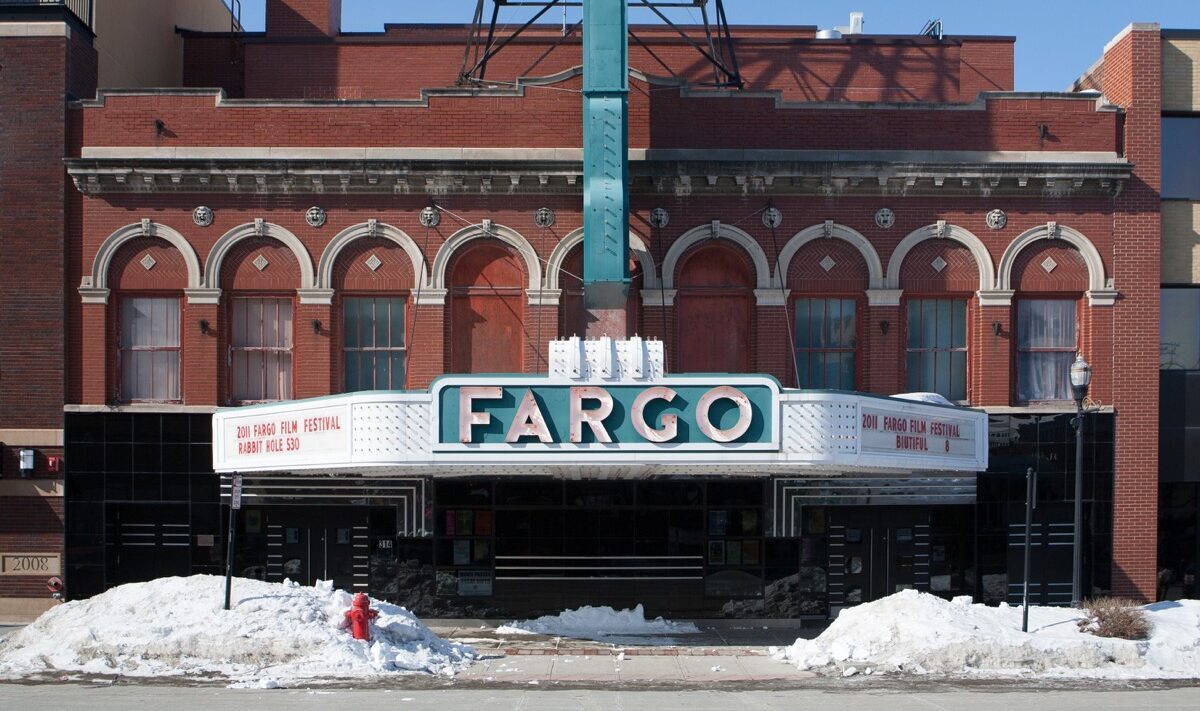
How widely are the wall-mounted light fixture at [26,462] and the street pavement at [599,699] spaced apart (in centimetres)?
769

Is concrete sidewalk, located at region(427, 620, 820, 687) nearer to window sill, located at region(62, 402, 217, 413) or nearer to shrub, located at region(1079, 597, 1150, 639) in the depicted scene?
shrub, located at region(1079, 597, 1150, 639)

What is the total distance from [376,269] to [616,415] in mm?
7826

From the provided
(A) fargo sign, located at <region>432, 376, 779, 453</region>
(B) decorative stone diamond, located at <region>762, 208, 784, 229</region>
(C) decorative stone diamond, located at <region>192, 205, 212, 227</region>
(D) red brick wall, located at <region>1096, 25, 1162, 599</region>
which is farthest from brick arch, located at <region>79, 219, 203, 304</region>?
(D) red brick wall, located at <region>1096, 25, 1162, 599</region>

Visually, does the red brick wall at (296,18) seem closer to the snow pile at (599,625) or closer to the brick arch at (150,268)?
the brick arch at (150,268)

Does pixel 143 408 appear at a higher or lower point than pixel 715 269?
lower

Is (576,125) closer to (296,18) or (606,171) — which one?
(606,171)

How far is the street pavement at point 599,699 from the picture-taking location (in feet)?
53.7

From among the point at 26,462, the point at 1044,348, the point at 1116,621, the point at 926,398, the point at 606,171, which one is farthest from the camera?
the point at 1044,348

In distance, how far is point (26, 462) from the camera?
2422 centimetres

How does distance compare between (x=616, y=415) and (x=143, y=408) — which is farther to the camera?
(x=143, y=408)

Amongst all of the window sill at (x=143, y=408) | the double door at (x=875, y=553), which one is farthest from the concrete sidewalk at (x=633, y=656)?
the window sill at (x=143, y=408)

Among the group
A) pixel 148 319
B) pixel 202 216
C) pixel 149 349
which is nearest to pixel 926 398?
pixel 202 216

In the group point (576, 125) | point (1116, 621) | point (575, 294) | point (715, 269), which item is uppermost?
point (576, 125)

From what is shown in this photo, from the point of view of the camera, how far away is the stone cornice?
24344 mm
